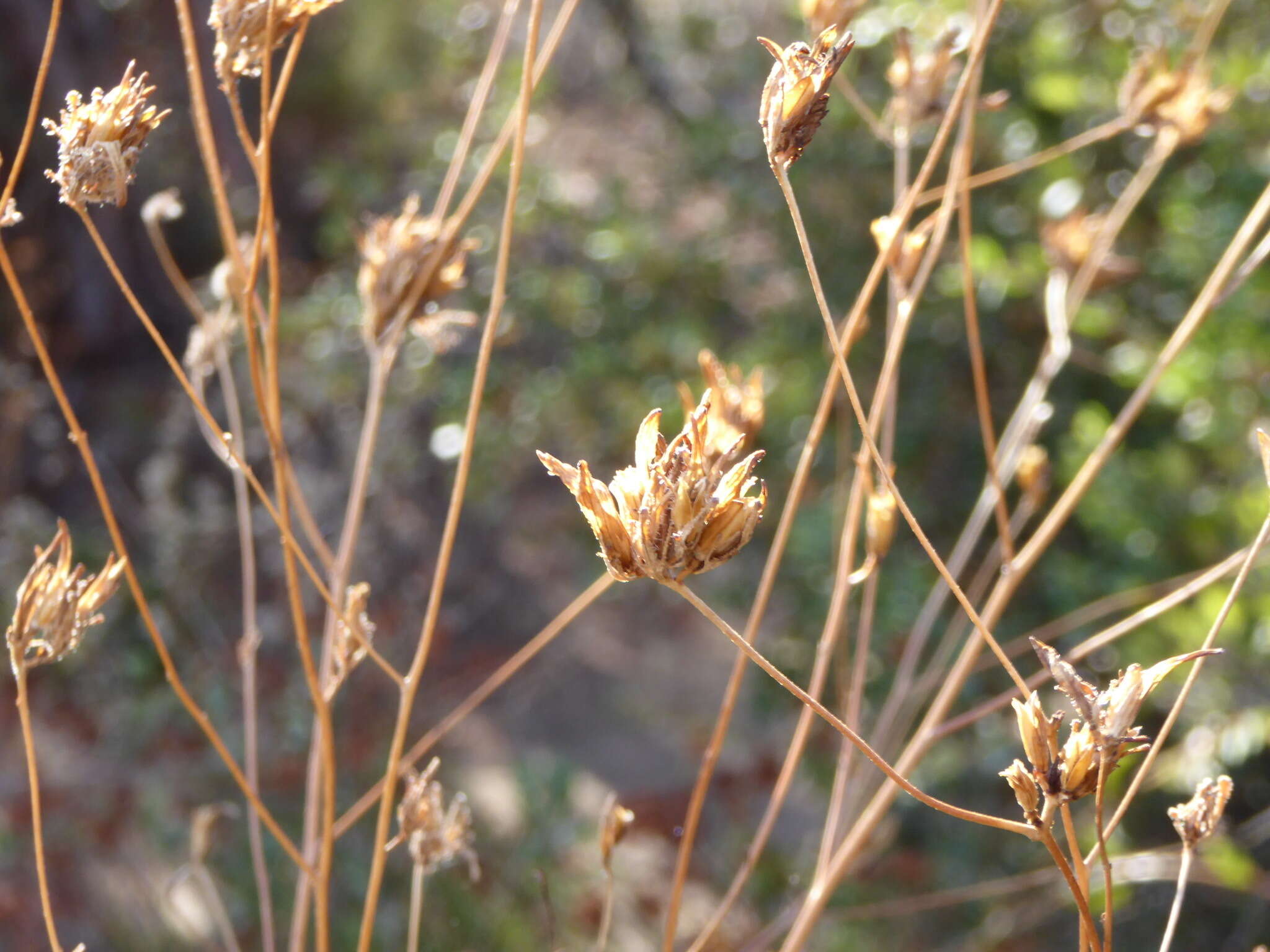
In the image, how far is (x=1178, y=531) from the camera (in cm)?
152

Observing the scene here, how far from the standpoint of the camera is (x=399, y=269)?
2.26ft

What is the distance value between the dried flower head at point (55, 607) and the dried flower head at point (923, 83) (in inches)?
21.7

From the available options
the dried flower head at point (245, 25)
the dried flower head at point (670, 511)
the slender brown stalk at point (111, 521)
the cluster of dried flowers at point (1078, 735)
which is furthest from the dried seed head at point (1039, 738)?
the dried flower head at point (245, 25)

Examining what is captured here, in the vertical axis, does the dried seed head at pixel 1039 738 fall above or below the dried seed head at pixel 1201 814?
above

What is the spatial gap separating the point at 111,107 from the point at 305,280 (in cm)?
315

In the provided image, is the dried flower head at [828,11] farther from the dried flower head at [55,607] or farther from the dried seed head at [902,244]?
the dried flower head at [55,607]

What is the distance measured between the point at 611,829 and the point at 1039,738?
0.28 m

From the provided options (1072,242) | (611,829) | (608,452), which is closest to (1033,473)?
(1072,242)

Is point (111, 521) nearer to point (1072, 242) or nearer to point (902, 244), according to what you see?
point (902, 244)

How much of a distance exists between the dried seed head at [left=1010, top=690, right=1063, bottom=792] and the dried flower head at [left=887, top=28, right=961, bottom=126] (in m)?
0.46

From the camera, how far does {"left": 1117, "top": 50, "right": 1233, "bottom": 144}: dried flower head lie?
0.78 meters

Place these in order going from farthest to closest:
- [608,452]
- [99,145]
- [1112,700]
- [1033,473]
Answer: [608,452] < [1033,473] < [99,145] < [1112,700]

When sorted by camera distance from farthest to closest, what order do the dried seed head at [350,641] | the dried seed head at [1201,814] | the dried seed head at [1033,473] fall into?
1. the dried seed head at [1033,473]
2. the dried seed head at [350,641]
3. the dried seed head at [1201,814]

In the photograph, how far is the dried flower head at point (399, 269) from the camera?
689 mm
